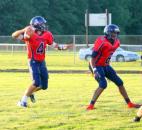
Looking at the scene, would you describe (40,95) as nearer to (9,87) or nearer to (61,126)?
(9,87)

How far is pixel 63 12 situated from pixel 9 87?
62.4 m

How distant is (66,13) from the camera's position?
82.9m

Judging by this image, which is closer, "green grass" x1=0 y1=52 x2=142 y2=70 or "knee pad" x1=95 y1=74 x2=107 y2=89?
"knee pad" x1=95 y1=74 x2=107 y2=89

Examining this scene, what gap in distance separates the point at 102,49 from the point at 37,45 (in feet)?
4.86

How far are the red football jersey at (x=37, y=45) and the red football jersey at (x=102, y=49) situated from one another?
1.19m

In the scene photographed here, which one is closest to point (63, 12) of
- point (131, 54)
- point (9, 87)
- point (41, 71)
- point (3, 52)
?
point (3, 52)

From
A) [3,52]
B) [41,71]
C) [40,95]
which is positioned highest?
[41,71]

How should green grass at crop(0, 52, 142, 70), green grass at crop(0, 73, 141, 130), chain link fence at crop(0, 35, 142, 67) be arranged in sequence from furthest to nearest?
chain link fence at crop(0, 35, 142, 67), green grass at crop(0, 52, 142, 70), green grass at crop(0, 73, 141, 130)

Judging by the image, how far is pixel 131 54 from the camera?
45750 millimetres

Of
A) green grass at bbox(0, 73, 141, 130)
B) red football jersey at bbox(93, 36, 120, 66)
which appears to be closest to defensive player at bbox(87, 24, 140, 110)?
red football jersey at bbox(93, 36, 120, 66)

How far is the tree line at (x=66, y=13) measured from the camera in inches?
2965

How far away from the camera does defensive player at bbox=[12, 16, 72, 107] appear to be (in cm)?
1462

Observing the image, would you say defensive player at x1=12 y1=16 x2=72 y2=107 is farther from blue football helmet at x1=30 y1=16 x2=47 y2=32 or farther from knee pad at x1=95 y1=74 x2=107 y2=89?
knee pad at x1=95 y1=74 x2=107 y2=89

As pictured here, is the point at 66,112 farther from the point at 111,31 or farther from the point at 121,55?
the point at 121,55
